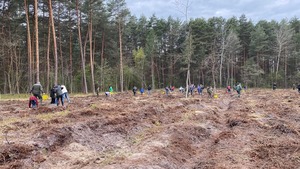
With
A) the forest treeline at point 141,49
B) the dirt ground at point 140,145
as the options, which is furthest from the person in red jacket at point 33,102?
the forest treeline at point 141,49

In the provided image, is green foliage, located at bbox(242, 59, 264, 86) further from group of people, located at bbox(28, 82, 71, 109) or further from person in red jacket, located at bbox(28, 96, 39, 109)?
person in red jacket, located at bbox(28, 96, 39, 109)

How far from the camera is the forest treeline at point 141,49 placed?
34906 mm

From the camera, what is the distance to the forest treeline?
34906 mm

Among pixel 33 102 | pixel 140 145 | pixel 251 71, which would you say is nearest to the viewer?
pixel 140 145

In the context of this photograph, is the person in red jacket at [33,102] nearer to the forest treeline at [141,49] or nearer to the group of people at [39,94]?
the group of people at [39,94]

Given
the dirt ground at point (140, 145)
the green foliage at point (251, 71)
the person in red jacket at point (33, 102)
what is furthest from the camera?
the green foliage at point (251, 71)

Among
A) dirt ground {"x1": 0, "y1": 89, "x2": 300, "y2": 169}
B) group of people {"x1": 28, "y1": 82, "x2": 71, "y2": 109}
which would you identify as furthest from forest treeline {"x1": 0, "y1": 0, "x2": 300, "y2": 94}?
dirt ground {"x1": 0, "y1": 89, "x2": 300, "y2": 169}

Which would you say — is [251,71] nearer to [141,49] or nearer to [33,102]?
[141,49]

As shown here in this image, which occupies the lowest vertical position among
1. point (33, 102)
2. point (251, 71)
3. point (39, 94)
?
point (33, 102)

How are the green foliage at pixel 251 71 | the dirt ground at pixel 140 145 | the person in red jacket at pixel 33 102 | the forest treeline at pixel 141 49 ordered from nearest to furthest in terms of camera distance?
the dirt ground at pixel 140 145
the person in red jacket at pixel 33 102
the forest treeline at pixel 141 49
the green foliage at pixel 251 71

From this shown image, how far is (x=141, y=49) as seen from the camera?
54281 mm

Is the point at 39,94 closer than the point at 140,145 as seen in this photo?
No

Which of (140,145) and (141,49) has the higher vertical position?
(141,49)

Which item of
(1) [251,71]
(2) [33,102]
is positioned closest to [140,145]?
(2) [33,102]
